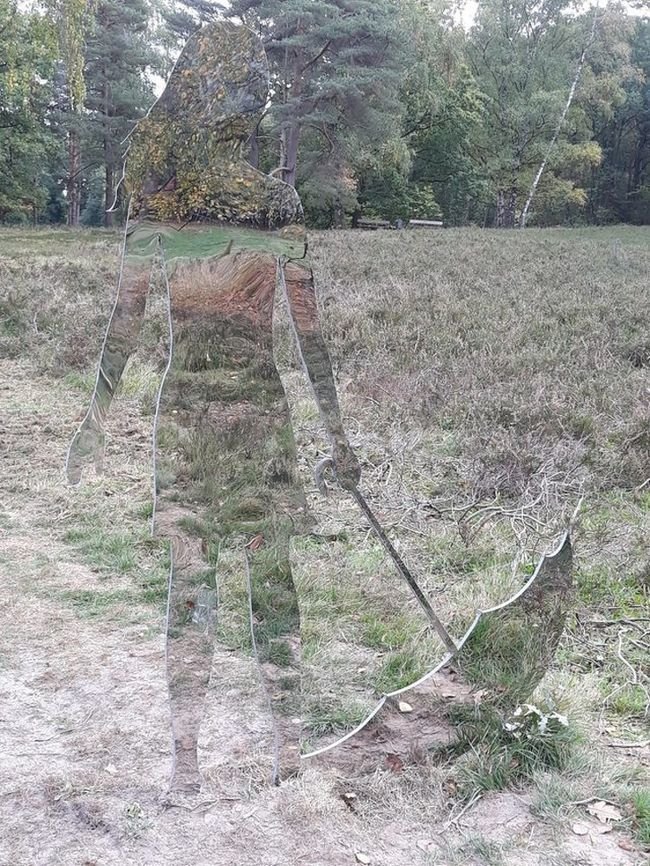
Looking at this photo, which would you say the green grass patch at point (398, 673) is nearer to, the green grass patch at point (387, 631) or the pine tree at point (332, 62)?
the green grass patch at point (387, 631)

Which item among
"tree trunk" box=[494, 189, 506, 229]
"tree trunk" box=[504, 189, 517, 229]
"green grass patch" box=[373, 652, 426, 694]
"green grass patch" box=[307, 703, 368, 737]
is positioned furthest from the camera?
"tree trunk" box=[504, 189, 517, 229]

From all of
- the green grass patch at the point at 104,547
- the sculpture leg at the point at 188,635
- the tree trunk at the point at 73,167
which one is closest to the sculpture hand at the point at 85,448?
the sculpture leg at the point at 188,635

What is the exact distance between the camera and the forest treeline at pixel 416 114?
26.0m

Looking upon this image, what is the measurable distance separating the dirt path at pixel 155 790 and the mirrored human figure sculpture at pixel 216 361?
19 cm

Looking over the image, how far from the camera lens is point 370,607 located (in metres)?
4.43

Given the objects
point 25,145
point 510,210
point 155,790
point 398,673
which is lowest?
point 155,790

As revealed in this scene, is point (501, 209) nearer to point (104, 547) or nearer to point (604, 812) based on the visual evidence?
point (104, 547)

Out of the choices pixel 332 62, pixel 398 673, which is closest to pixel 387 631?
pixel 398 673

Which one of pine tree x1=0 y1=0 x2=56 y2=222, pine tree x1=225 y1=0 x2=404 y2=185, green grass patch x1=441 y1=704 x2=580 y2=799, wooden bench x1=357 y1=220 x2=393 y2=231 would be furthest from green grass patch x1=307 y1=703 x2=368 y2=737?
wooden bench x1=357 y1=220 x2=393 y2=231

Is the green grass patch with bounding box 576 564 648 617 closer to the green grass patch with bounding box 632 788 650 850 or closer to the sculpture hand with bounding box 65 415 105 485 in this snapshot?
the green grass patch with bounding box 632 788 650 850

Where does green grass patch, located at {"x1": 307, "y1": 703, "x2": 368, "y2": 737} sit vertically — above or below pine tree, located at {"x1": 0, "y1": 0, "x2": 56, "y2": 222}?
below

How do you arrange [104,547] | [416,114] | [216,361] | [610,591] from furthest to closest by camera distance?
[416,114], [104,547], [610,591], [216,361]

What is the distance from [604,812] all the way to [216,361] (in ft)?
6.67

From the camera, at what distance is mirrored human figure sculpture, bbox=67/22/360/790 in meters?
2.56
